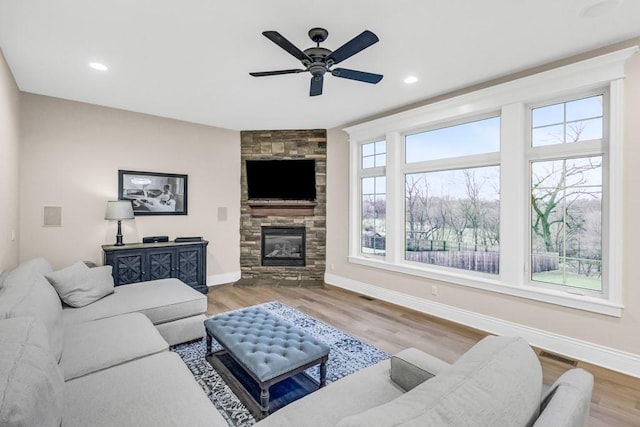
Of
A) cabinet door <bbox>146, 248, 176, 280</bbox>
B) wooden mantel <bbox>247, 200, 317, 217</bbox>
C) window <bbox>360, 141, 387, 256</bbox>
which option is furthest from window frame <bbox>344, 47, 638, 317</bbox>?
cabinet door <bbox>146, 248, 176, 280</bbox>

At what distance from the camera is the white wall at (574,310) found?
2607 mm

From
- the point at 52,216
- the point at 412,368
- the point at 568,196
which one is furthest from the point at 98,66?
the point at 568,196

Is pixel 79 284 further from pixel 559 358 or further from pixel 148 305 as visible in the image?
pixel 559 358

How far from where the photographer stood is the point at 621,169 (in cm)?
266

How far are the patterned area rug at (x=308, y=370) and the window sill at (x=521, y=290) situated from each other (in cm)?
142

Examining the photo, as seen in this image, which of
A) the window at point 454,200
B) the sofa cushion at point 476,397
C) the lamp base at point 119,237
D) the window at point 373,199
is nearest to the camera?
the sofa cushion at point 476,397

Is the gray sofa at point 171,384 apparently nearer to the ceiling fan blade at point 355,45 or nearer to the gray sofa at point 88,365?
the gray sofa at point 88,365

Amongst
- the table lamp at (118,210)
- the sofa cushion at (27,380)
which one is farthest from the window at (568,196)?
the table lamp at (118,210)

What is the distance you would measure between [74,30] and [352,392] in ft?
11.2

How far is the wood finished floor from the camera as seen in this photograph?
225 cm

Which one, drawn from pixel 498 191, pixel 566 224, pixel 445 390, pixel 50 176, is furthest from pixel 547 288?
pixel 50 176

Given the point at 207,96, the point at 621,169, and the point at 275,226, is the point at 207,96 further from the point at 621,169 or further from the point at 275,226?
the point at 621,169

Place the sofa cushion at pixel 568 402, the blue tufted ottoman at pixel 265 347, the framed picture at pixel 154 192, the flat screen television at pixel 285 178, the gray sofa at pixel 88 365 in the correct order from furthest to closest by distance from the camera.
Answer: the flat screen television at pixel 285 178
the framed picture at pixel 154 192
the blue tufted ottoman at pixel 265 347
the gray sofa at pixel 88 365
the sofa cushion at pixel 568 402

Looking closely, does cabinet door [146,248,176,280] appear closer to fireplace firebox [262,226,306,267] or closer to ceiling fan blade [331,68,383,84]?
fireplace firebox [262,226,306,267]
